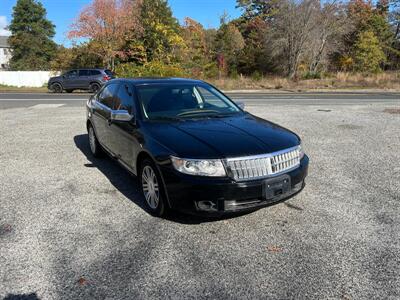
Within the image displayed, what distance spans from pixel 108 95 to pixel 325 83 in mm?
26704

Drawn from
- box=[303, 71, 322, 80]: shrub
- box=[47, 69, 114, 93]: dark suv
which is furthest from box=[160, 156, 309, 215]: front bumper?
box=[303, 71, 322, 80]: shrub

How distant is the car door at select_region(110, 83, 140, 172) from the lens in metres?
4.27

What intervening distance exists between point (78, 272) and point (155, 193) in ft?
3.95

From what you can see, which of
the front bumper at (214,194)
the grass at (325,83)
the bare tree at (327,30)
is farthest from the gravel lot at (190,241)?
the bare tree at (327,30)

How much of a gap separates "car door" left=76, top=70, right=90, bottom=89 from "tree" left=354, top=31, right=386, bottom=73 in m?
30.6

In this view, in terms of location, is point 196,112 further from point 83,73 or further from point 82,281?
point 83,73

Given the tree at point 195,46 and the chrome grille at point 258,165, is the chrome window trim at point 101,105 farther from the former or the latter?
the tree at point 195,46

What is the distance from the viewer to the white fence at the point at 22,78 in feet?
119

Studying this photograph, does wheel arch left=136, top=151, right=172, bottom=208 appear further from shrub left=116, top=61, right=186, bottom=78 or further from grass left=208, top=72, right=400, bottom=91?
shrub left=116, top=61, right=186, bottom=78

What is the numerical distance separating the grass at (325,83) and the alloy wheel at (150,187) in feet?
77.8

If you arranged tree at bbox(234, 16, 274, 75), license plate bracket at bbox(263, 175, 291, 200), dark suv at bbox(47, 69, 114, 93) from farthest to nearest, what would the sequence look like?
tree at bbox(234, 16, 274, 75), dark suv at bbox(47, 69, 114, 93), license plate bracket at bbox(263, 175, 291, 200)

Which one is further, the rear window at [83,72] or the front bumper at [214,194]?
the rear window at [83,72]

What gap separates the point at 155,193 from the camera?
12.7ft

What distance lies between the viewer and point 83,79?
24531mm
